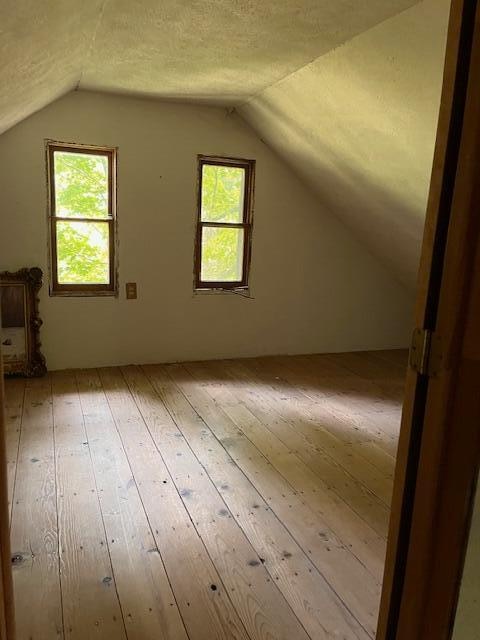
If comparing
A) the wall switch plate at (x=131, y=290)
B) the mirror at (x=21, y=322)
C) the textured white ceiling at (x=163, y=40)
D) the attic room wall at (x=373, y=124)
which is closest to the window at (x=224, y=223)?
the attic room wall at (x=373, y=124)

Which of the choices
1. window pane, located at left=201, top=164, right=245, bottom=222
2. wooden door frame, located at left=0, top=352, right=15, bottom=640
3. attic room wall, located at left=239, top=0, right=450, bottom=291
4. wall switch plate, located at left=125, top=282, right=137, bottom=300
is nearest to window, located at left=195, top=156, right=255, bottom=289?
window pane, located at left=201, top=164, right=245, bottom=222

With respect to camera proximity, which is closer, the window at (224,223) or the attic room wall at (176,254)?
the attic room wall at (176,254)

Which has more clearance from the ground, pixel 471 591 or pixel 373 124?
pixel 373 124

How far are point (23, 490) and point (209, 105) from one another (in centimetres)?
309

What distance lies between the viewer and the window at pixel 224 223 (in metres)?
4.06

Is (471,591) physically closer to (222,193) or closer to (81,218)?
(81,218)

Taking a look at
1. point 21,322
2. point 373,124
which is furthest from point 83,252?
point 373,124

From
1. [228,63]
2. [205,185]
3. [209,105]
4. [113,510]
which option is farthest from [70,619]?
[209,105]

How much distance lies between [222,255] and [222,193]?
530 millimetres

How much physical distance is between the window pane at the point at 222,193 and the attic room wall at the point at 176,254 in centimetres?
13

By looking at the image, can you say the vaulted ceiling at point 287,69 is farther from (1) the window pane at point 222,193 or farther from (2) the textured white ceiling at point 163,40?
(1) the window pane at point 222,193

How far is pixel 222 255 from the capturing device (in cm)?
423

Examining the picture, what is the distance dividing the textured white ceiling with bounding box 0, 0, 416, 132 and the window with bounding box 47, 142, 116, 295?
0.54m

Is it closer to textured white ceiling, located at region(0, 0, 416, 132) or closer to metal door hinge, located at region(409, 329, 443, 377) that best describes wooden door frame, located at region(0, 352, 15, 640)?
metal door hinge, located at region(409, 329, 443, 377)
